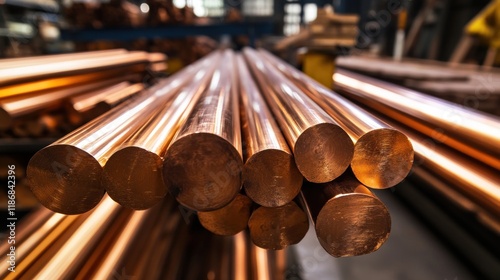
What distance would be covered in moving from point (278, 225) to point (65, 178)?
48cm

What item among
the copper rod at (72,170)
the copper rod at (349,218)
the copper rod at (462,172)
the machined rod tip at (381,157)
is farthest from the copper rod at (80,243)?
the copper rod at (462,172)

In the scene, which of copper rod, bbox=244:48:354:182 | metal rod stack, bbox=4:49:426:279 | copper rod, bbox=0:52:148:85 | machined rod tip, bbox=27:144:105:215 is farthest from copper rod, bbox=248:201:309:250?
copper rod, bbox=0:52:148:85

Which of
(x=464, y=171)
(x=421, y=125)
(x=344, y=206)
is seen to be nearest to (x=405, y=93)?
(x=421, y=125)

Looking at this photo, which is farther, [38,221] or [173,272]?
[173,272]

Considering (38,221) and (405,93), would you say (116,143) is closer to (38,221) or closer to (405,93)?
(38,221)

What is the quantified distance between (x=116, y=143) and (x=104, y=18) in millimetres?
3307

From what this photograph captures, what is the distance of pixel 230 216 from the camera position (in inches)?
28.9

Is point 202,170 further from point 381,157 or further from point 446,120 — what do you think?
point 446,120

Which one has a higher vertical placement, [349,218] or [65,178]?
[65,178]

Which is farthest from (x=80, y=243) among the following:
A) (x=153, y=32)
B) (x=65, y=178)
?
(x=153, y=32)

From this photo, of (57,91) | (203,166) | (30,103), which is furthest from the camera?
(57,91)

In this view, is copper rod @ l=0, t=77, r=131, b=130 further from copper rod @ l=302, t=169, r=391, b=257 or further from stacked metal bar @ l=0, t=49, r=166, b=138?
copper rod @ l=302, t=169, r=391, b=257

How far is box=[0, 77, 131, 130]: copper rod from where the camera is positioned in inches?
42.0

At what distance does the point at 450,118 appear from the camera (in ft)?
3.10
